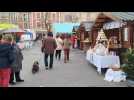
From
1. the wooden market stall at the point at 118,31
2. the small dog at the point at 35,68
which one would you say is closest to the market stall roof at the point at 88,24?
the wooden market stall at the point at 118,31

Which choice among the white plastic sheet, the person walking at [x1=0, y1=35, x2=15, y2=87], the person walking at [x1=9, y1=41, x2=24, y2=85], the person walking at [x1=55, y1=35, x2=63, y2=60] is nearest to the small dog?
the person walking at [x1=9, y1=41, x2=24, y2=85]

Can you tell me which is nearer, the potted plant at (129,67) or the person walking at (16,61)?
the person walking at (16,61)

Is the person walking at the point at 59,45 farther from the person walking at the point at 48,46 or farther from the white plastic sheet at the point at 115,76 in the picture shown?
the white plastic sheet at the point at 115,76

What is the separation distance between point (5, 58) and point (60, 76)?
3228 millimetres

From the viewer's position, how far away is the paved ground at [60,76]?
33.5ft

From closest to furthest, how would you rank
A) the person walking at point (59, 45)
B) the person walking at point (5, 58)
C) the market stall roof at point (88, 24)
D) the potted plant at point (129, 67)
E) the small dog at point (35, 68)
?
1. the person walking at point (5, 58)
2. the potted plant at point (129, 67)
3. the small dog at point (35, 68)
4. the person walking at point (59, 45)
5. the market stall roof at point (88, 24)

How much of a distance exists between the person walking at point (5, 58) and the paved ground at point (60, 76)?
4.15ft

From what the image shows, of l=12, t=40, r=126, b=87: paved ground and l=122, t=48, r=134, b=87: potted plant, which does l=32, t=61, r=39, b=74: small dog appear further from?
l=122, t=48, r=134, b=87: potted plant

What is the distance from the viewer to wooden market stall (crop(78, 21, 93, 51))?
655 inches

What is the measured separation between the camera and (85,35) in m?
19.6

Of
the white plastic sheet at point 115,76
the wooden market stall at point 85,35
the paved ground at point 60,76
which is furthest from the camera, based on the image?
the wooden market stall at point 85,35
